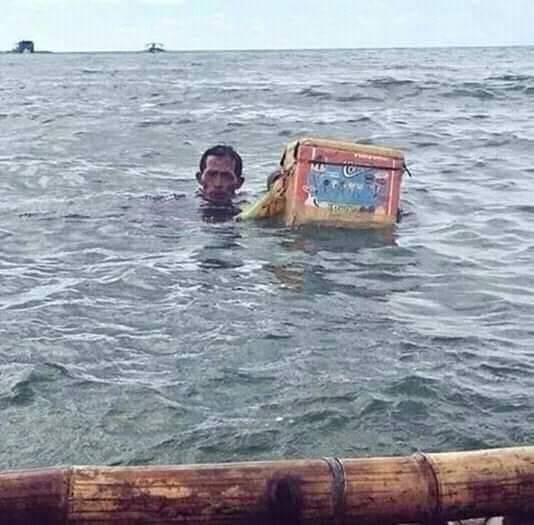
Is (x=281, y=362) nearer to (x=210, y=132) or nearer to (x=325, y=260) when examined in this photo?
(x=325, y=260)

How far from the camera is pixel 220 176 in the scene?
8.70 metres

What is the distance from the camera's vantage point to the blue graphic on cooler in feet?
24.1

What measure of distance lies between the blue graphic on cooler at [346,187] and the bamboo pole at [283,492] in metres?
4.97

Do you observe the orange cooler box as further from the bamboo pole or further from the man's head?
the bamboo pole

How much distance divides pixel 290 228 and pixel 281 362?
306 centimetres

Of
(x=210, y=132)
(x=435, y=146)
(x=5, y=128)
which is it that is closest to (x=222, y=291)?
(x=435, y=146)

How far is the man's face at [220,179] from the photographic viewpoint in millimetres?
8672

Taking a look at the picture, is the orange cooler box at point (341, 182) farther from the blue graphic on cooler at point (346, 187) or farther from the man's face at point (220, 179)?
the man's face at point (220, 179)

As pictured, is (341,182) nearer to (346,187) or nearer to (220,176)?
(346,187)

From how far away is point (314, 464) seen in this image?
2410 mm

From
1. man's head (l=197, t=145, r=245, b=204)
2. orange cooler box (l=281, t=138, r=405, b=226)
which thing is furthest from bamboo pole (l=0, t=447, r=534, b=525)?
man's head (l=197, t=145, r=245, b=204)

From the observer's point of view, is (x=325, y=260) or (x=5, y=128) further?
(x=5, y=128)

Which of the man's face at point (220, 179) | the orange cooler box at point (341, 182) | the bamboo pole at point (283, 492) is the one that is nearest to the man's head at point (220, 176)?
the man's face at point (220, 179)

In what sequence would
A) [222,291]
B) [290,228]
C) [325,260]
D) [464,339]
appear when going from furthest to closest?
[290,228] → [325,260] → [222,291] → [464,339]
